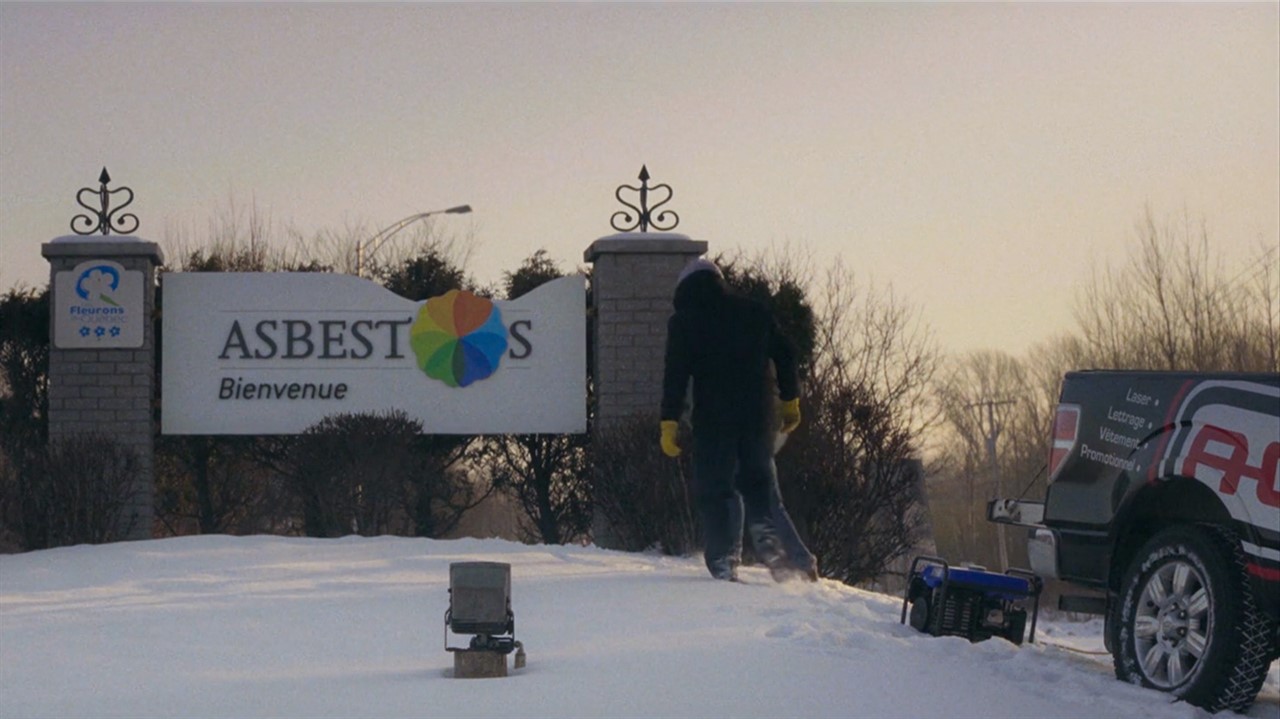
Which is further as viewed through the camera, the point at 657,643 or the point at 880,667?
the point at 657,643

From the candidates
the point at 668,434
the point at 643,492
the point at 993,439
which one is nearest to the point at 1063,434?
the point at 668,434

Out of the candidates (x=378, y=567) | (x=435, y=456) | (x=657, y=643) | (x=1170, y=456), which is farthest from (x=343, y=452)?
(x=1170, y=456)

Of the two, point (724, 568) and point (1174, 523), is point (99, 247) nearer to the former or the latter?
point (724, 568)

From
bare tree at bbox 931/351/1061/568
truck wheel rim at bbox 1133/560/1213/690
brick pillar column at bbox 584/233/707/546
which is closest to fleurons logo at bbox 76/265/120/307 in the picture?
brick pillar column at bbox 584/233/707/546

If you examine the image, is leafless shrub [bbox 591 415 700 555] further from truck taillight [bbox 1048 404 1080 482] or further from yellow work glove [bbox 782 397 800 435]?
truck taillight [bbox 1048 404 1080 482]

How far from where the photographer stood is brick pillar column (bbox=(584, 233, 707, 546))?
16609mm

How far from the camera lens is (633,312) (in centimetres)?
1675

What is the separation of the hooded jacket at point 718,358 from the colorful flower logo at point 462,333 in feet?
23.5

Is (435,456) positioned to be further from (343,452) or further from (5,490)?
(5,490)

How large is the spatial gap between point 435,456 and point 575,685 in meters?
11.4

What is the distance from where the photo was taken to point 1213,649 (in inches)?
257

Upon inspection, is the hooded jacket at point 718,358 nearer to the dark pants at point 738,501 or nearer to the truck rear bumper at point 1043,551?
the dark pants at point 738,501

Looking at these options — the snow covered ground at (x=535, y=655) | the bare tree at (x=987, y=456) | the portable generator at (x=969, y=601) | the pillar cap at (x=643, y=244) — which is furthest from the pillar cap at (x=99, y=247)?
the bare tree at (x=987, y=456)

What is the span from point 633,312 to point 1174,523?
32.8ft
